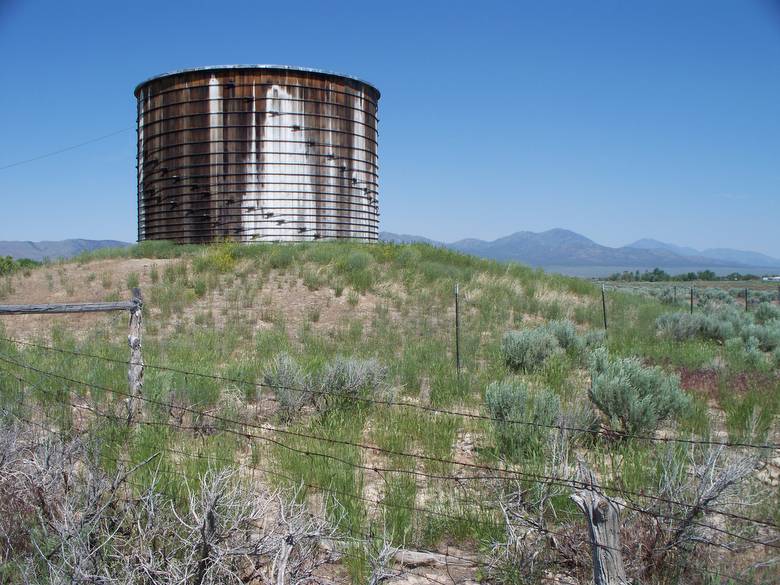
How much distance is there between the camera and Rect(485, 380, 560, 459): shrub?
220 inches

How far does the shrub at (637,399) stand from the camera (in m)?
6.39

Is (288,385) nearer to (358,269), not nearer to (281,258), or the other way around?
(358,269)

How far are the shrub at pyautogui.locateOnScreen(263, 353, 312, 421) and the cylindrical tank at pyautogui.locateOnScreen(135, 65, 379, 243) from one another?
1521 cm

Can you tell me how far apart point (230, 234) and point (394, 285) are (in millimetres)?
7706

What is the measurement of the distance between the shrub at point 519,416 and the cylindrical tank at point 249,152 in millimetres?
16898

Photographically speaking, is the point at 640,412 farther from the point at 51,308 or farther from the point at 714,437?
the point at 51,308

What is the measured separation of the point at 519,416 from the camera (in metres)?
6.28

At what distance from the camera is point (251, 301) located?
1535 cm

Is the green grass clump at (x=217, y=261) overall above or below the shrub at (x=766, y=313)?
above

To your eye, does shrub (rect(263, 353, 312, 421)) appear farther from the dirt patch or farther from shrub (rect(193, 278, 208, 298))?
shrub (rect(193, 278, 208, 298))

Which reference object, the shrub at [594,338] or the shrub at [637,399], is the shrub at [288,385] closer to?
the shrub at [637,399]

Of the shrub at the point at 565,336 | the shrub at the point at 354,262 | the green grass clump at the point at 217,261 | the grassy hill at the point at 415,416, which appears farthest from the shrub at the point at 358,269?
the shrub at the point at 565,336

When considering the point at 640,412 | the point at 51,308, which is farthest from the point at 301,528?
the point at 51,308

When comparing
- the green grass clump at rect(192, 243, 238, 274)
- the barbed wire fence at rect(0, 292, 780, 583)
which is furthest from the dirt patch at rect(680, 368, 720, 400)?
the green grass clump at rect(192, 243, 238, 274)
